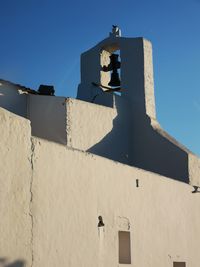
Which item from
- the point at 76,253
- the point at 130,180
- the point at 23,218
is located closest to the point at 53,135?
the point at 130,180

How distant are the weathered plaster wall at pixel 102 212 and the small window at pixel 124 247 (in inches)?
3.4

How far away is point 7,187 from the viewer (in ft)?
20.1

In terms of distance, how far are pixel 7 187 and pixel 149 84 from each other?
7.48m

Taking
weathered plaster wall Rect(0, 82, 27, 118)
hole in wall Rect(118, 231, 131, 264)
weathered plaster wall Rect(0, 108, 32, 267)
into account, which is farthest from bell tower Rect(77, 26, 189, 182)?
weathered plaster wall Rect(0, 108, 32, 267)

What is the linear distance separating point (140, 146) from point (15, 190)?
22.0 feet

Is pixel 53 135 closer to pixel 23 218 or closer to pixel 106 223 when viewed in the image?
pixel 106 223

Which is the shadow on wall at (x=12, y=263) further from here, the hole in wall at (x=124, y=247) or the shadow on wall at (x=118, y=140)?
the shadow on wall at (x=118, y=140)

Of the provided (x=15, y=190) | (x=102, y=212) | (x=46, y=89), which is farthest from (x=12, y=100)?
(x=15, y=190)

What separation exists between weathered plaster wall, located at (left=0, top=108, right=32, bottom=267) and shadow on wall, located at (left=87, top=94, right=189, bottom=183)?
5060 millimetres

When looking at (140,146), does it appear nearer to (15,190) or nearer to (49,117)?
(49,117)

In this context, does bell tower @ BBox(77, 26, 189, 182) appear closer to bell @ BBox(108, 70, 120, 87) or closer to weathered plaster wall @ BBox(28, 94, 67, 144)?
bell @ BBox(108, 70, 120, 87)

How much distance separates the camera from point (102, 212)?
8141mm

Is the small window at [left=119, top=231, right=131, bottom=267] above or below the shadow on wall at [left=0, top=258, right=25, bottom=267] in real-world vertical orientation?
above

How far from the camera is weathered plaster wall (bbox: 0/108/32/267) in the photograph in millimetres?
6035
